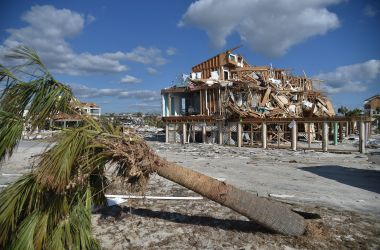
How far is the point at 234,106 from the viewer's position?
27266mm

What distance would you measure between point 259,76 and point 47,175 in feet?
99.4

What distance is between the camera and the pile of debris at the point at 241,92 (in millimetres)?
28672

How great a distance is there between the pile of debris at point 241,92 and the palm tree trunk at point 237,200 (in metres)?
21.1

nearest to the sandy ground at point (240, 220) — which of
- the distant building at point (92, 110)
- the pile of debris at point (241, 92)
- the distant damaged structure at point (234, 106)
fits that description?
the distant building at point (92, 110)

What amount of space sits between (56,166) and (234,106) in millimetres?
23891

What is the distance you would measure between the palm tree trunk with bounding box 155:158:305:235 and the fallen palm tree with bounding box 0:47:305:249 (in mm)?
339

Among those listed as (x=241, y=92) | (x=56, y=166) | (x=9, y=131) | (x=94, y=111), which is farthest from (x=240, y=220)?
(x=241, y=92)

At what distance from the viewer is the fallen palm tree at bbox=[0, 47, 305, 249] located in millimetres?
4246

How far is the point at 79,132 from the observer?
463cm

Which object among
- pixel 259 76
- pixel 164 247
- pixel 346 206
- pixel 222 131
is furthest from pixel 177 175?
pixel 259 76

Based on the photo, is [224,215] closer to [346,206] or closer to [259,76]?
[346,206]

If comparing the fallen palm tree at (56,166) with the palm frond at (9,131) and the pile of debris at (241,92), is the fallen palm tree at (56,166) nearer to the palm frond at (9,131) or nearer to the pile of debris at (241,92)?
the palm frond at (9,131)

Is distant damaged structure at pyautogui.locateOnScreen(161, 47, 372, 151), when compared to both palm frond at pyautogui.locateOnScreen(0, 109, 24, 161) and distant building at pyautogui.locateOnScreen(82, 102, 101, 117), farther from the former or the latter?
palm frond at pyautogui.locateOnScreen(0, 109, 24, 161)

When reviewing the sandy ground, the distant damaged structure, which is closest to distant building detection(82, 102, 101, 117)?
the sandy ground
